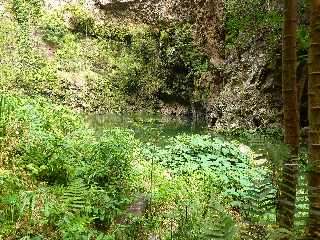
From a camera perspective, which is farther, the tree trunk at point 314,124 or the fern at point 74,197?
the fern at point 74,197

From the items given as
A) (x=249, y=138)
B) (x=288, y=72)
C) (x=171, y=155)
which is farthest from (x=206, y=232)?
(x=171, y=155)

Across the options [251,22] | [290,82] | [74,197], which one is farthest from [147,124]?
[251,22]

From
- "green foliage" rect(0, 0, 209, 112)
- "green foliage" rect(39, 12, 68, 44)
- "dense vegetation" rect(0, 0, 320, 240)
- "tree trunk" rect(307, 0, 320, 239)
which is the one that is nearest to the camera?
"tree trunk" rect(307, 0, 320, 239)

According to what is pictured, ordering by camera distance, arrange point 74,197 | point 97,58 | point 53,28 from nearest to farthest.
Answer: point 74,197 → point 53,28 → point 97,58

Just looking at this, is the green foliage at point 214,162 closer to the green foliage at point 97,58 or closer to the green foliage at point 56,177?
the green foliage at point 56,177

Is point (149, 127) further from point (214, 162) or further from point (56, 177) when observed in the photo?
point (214, 162)

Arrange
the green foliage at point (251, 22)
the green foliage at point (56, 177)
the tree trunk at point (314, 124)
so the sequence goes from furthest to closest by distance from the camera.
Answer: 1. the green foliage at point (251, 22)
2. the green foliage at point (56, 177)
3. the tree trunk at point (314, 124)

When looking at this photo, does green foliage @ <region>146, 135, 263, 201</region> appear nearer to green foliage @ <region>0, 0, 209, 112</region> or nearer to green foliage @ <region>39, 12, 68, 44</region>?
green foliage @ <region>0, 0, 209, 112</region>

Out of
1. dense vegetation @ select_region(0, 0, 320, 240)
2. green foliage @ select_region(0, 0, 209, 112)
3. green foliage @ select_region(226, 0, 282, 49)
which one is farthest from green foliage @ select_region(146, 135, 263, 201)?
green foliage @ select_region(0, 0, 209, 112)

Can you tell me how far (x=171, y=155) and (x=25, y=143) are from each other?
4.23 meters

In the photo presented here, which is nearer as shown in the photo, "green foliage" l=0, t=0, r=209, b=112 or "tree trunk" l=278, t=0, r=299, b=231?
"tree trunk" l=278, t=0, r=299, b=231

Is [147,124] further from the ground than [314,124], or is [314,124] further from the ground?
A: [314,124]

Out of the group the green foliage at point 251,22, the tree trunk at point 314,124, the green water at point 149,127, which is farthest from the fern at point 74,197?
the green foliage at point 251,22

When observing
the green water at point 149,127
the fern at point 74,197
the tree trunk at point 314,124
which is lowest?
the green water at point 149,127
